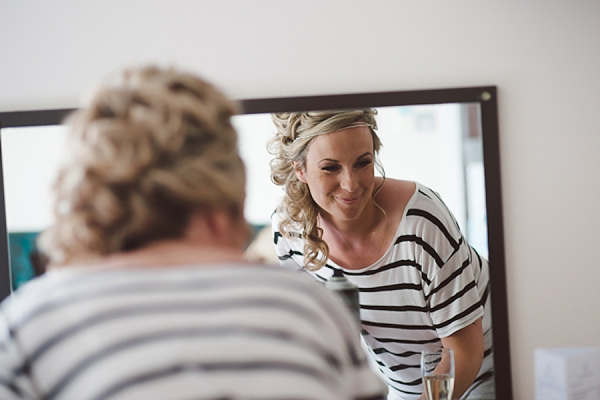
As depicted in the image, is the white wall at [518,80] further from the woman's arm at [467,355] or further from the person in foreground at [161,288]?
the person in foreground at [161,288]

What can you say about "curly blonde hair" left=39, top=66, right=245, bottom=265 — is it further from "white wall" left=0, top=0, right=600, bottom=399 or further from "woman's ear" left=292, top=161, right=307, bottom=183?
"white wall" left=0, top=0, right=600, bottom=399

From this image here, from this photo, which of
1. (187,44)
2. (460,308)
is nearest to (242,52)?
(187,44)

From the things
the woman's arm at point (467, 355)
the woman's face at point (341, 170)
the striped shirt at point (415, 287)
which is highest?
the woman's face at point (341, 170)

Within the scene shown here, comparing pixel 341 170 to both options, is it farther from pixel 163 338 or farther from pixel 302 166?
pixel 163 338

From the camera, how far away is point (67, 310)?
0.71 meters

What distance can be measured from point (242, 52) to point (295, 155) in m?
0.36

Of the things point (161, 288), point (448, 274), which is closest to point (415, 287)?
point (448, 274)

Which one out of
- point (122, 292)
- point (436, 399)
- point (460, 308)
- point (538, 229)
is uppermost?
point (122, 292)

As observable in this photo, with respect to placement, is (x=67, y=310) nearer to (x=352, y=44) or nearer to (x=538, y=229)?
(x=352, y=44)

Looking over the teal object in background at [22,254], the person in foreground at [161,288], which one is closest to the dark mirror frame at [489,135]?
the teal object in background at [22,254]

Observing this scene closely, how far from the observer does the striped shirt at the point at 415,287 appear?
5.40ft

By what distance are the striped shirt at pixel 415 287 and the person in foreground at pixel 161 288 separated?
2.77 ft

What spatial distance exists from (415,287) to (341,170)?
39cm

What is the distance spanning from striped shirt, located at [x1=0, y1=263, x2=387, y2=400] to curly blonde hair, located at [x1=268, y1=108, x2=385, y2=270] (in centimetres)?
92
